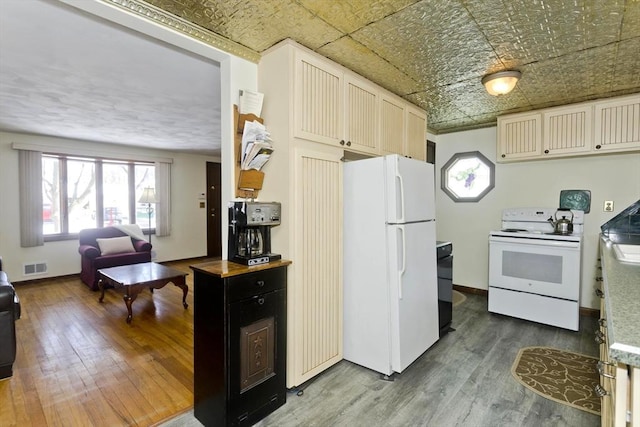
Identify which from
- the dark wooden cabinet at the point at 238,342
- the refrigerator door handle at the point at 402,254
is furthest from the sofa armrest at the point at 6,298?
the refrigerator door handle at the point at 402,254

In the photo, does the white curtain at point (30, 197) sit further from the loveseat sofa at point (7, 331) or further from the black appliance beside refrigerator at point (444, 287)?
the black appliance beside refrigerator at point (444, 287)

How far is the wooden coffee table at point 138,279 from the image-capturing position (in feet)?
11.0

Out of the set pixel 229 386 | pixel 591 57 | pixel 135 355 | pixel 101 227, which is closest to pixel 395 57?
pixel 591 57

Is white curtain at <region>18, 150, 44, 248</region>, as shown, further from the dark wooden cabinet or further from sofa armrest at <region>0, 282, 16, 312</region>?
the dark wooden cabinet

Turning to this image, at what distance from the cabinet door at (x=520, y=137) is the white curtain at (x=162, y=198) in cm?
579

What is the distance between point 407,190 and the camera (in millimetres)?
2352

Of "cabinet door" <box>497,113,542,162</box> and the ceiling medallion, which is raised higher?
the ceiling medallion

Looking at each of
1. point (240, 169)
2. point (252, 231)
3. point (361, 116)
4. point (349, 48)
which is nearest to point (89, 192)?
point (240, 169)

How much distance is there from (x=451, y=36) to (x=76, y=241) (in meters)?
6.10

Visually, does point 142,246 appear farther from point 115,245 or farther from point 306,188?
point 306,188

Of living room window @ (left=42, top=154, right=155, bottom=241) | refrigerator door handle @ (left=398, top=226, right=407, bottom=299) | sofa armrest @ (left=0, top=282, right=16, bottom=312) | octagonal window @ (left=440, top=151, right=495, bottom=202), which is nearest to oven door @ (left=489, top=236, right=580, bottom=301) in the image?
octagonal window @ (left=440, top=151, right=495, bottom=202)

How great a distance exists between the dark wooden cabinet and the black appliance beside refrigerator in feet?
5.32

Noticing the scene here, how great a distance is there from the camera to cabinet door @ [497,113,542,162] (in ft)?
11.5

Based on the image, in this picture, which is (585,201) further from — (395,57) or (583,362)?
(395,57)
